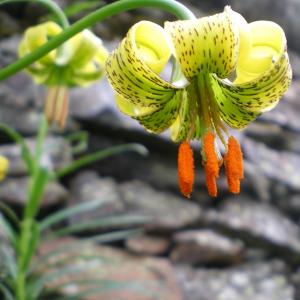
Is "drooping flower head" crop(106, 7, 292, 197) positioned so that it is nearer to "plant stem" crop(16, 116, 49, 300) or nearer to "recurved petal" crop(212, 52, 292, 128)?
"recurved petal" crop(212, 52, 292, 128)

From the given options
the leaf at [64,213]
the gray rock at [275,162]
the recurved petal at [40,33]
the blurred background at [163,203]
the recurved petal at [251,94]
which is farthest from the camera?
the gray rock at [275,162]

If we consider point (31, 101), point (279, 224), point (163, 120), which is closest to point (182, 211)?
point (279, 224)

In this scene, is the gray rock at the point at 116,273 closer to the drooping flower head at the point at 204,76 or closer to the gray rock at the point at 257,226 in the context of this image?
the gray rock at the point at 257,226

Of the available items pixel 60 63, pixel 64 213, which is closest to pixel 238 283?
pixel 64 213

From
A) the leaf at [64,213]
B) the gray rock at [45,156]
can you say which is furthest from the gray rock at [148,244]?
the leaf at [64,213]

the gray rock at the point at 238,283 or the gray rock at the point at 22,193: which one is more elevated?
the gray rock at the point at 22,193

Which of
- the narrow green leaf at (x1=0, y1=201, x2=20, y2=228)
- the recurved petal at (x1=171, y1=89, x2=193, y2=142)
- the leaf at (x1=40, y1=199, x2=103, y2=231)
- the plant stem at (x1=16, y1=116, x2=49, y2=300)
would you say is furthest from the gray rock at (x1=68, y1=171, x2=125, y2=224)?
the recurved petal at (x1=171, y1=89, x2=193, y2=142)

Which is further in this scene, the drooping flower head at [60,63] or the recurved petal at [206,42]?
the drooping flower head at [60,63]
